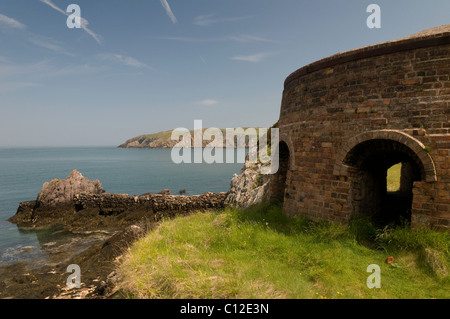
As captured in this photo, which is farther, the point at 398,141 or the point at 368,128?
the point at 368,128

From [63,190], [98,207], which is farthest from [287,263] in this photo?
[63,190]

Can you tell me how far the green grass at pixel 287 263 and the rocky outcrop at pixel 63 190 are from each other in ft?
55.4

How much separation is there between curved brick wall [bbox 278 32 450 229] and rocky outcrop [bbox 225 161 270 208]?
20.4 feet

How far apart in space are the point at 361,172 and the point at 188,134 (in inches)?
4793

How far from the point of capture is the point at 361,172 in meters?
7.08

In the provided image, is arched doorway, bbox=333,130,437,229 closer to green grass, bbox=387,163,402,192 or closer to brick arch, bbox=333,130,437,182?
brick arch, bbox=333,130,437,182

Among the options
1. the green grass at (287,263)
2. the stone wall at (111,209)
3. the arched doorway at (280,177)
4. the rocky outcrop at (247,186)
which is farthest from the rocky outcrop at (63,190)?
the arched doorway at (280,177)

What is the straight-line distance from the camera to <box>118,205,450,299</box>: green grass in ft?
15.4

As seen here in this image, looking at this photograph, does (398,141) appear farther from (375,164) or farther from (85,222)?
(85,222)

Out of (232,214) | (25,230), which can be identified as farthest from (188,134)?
(232,214)

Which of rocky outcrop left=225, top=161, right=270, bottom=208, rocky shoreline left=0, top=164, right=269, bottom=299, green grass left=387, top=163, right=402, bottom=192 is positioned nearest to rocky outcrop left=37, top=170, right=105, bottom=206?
rocky shoreline left=0, top=164, right=269, bottom=299

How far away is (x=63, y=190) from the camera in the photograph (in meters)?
20.8

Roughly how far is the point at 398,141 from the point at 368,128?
2.44ft
